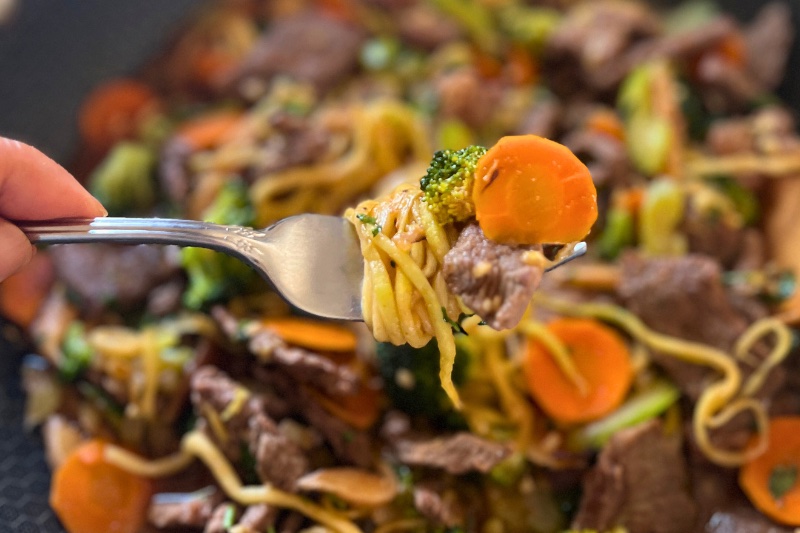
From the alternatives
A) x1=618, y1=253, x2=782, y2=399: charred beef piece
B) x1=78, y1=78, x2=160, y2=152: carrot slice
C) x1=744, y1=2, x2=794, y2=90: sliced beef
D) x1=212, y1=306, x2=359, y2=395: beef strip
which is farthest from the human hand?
x1=744, y1=2, x2=794, y2=90: sliced beef

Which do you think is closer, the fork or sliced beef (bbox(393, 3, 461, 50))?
the fork

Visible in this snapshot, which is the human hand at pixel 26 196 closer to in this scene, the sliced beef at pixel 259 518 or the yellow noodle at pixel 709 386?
the sliced beef at pixel 259 518

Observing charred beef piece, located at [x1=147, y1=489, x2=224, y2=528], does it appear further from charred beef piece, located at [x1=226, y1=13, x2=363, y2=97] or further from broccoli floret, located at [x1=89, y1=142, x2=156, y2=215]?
charred beef piece, located at [x1=226, y1=13, x2=363, y2=97]

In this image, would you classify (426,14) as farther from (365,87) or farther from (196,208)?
(196,208)

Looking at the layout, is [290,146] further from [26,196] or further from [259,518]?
[259,518]

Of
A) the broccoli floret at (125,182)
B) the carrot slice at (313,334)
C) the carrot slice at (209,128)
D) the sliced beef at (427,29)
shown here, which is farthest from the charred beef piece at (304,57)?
the carrot slice at (313,334)

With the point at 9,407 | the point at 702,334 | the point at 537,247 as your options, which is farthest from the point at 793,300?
the point at 9,407
